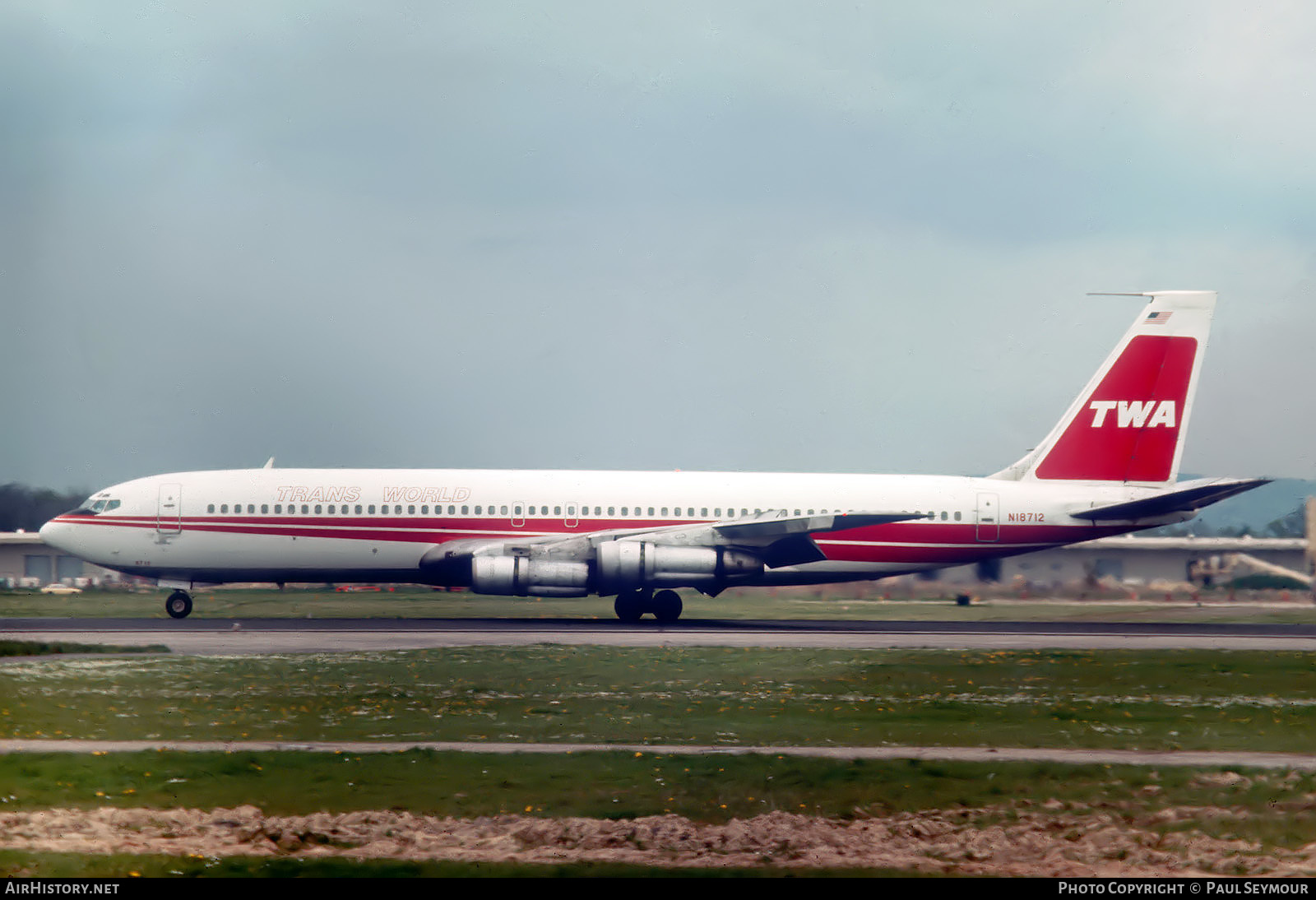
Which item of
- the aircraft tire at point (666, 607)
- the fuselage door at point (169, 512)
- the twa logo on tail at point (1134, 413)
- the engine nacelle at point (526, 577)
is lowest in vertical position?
the aircraft tire at point (666, 607)

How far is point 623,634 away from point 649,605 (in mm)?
6157

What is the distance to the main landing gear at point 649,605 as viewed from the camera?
127ft

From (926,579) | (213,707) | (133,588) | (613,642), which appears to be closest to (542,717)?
(213,707)

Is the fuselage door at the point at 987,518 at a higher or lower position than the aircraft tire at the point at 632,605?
higher

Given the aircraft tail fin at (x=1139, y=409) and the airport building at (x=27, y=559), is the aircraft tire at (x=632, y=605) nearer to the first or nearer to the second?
the aircraft tail fin at (x=1139, y=409)

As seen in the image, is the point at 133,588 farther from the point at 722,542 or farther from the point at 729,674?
the point at 729,674

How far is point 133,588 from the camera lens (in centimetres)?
5212

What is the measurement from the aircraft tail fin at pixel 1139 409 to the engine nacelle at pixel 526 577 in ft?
52.0

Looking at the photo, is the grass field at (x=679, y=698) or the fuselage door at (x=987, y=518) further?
the fuselage door at (x=987, y=518)

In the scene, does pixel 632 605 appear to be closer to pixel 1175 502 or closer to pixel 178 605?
pixel 178 605

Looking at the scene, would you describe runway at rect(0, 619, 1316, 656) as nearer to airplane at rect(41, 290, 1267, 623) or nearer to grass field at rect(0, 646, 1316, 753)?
airplane at rect(41, 290, 1267, 623)

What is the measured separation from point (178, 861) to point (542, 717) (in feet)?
25.5

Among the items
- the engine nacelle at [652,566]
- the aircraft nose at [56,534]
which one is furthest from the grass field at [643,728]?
the aircraft nose at [56,534]

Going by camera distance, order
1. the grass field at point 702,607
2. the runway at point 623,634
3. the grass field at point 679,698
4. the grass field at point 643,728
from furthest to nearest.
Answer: the grass field at point 702,607 < the runway at point 623,634 < the grass field at point 679,698 < the grass field at point 643,728
